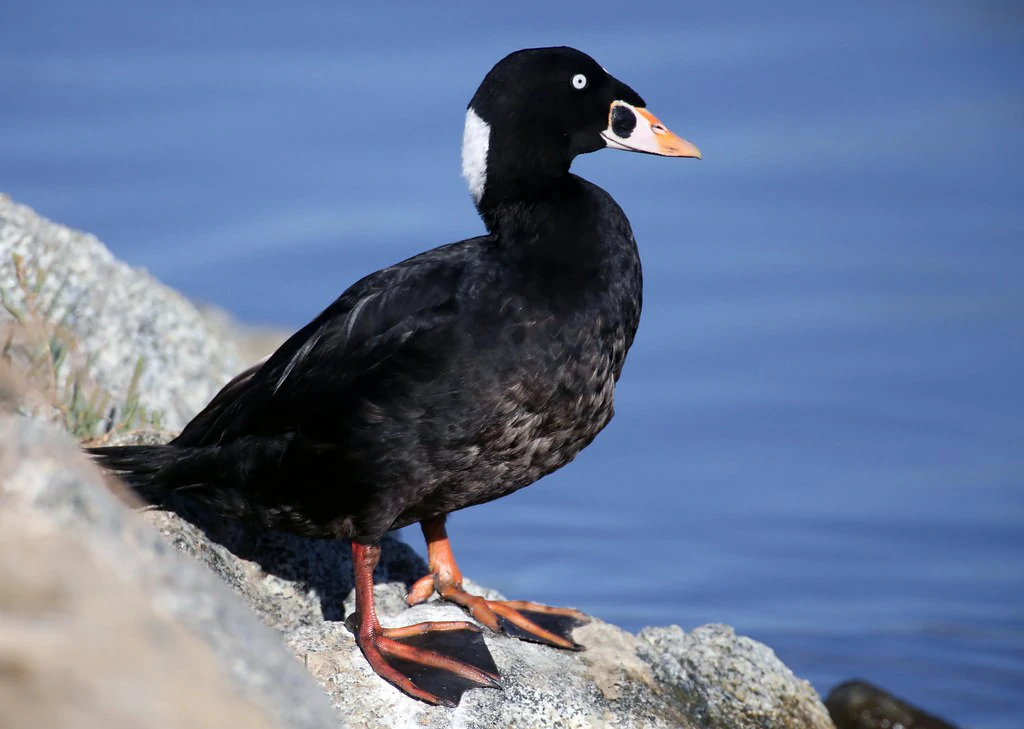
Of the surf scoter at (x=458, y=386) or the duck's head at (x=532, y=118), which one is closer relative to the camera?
the surf scoter at (x=458, y=386)

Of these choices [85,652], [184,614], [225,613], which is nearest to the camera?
[85,652]

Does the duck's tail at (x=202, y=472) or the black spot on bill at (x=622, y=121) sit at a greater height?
the black spot on bill at (x=622, y=121)

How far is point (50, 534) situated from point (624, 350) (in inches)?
105

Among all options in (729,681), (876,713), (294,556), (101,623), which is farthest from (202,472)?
(876,713)

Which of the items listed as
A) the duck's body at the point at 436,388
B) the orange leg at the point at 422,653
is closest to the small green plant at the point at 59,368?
the duck's body at the point at 436,388

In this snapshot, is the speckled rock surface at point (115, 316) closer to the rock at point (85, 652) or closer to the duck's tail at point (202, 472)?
the duck's tail at point (202, 472)

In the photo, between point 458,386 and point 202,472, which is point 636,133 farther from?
point 202,472

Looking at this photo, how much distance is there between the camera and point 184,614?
6.22 feet

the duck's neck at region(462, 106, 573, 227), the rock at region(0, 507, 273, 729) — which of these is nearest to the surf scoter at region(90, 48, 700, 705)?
the duck's neck at region(462, 106, 573, 227)

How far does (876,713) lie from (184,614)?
426 centimetres

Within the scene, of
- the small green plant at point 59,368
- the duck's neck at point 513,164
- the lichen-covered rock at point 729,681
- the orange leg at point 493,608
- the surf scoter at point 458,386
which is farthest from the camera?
the small green plant at point 59,368

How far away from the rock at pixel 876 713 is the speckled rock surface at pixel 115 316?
304 centimetres

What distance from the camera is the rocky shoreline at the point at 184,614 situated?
5.72 ft

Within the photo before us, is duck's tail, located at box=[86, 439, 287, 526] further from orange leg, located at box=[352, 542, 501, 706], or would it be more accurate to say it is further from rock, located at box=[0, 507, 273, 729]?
rock, located at box=[0, 507, 273, 729]
